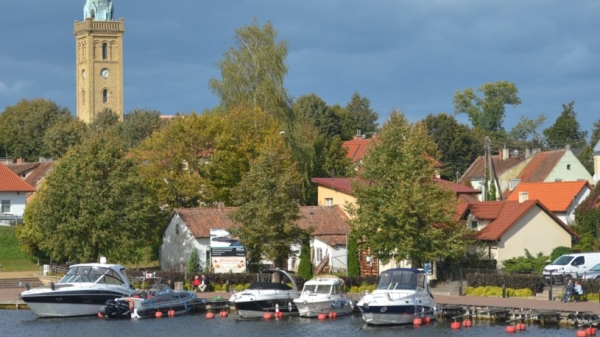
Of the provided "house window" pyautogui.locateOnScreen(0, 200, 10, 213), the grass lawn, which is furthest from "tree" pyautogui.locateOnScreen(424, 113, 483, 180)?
the grass lawn

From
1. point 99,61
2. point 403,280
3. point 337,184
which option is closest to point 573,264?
point 403,280

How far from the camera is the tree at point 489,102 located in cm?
17216

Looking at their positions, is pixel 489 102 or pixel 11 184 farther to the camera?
pixel 489 102

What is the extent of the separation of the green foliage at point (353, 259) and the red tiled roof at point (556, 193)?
24.1 m

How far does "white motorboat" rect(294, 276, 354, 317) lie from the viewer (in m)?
59.9

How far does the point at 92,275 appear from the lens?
63625 millimetres

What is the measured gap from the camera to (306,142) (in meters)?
99.5

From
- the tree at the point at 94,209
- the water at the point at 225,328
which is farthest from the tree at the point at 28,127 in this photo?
the water at the point at 225,328

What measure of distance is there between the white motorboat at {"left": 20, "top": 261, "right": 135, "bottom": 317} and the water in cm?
56

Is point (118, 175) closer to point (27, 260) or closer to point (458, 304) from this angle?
point (27, 260)

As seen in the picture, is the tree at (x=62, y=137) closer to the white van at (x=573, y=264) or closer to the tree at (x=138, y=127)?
the tree at (x=138, y=127)

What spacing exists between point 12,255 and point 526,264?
44.0 metres

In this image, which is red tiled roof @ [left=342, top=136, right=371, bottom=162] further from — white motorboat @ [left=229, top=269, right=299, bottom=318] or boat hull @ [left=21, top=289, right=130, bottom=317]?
boat hull @ [left=21, top=289, right=130, bottom=317]

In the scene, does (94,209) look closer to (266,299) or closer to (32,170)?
(266,299)
